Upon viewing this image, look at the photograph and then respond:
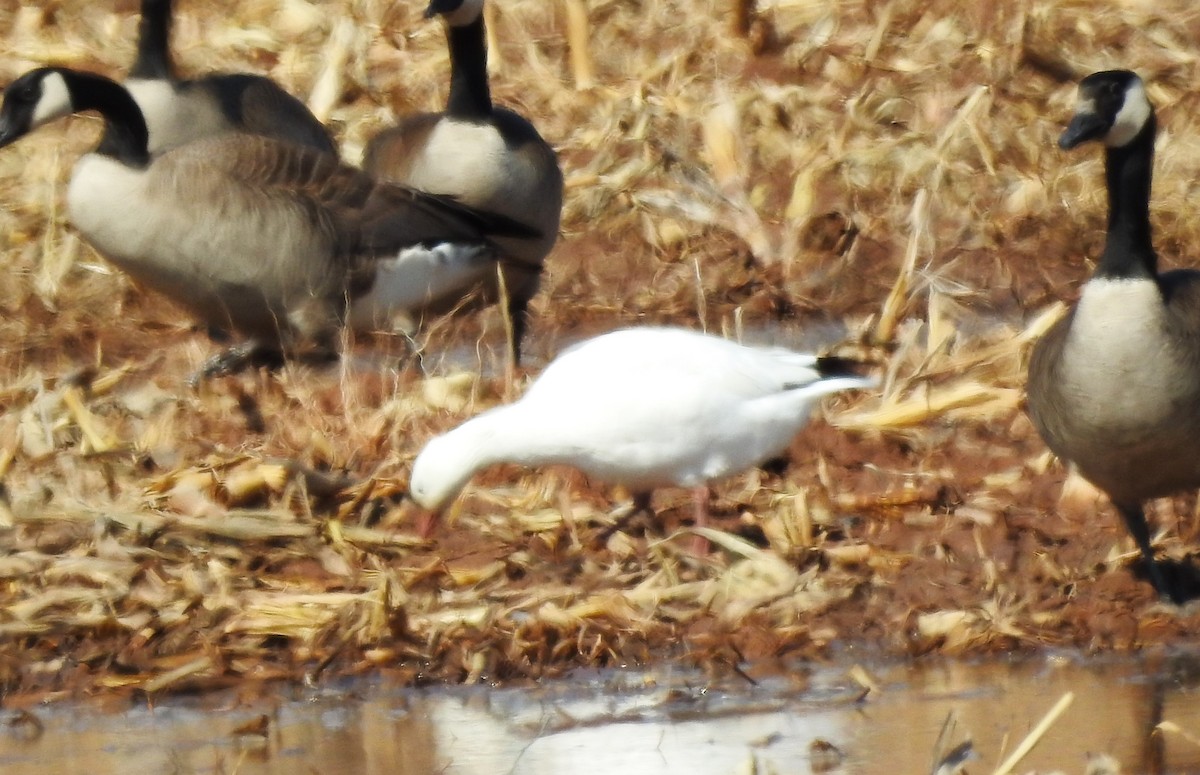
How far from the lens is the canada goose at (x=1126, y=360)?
5.41 meters

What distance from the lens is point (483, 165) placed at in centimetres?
880

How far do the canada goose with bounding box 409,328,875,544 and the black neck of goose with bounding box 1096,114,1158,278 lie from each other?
0.90 meters

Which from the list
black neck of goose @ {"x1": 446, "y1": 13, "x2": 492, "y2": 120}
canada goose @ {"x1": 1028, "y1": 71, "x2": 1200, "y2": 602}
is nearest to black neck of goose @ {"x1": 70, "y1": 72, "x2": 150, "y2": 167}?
black neck of goose @ {"x1": 446, "y1": 13, "x2": 492, "y2": 120}

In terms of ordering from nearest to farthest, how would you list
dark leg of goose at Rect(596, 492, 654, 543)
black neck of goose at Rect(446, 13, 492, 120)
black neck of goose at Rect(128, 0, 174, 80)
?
dark leg of goose at Rect(596, 492, 654, 543), black neck of goose at Rect(446, 13, 492, 120), black neck of goose at Rect(128, 0, 174, 80)

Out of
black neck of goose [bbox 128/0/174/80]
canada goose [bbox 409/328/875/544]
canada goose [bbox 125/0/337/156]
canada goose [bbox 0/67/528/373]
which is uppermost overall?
black neck of goose [bbox 128/0/174/80]

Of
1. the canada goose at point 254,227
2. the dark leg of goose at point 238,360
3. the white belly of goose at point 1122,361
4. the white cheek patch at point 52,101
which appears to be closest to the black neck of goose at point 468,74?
the canada goose at point 254,227

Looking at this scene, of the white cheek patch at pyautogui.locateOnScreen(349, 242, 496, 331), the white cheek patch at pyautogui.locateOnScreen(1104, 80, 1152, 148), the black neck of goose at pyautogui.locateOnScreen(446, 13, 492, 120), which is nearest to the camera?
the white cheek patch at pyautogui.locateOnScreen(1104, 80, 1152, 148)

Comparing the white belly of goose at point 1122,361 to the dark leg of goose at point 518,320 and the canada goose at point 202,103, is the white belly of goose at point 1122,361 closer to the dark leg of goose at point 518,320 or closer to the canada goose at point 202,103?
the dark leg of goose at point 518,320

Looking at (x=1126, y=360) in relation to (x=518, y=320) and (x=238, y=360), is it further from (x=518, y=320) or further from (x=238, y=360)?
(x=238, y=360)

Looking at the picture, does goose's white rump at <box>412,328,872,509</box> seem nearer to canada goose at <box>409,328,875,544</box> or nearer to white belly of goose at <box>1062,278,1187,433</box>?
canada goose at <box>409,328,875,544</box>

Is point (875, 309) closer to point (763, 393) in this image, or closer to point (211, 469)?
point (763, 393)

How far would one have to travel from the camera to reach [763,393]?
19.8ft

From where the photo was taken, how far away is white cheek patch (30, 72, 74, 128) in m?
8.52

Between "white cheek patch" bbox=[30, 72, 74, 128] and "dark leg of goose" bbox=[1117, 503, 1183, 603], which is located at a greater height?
"white cheek patch" bbox=[30, 72, 74, 128]
